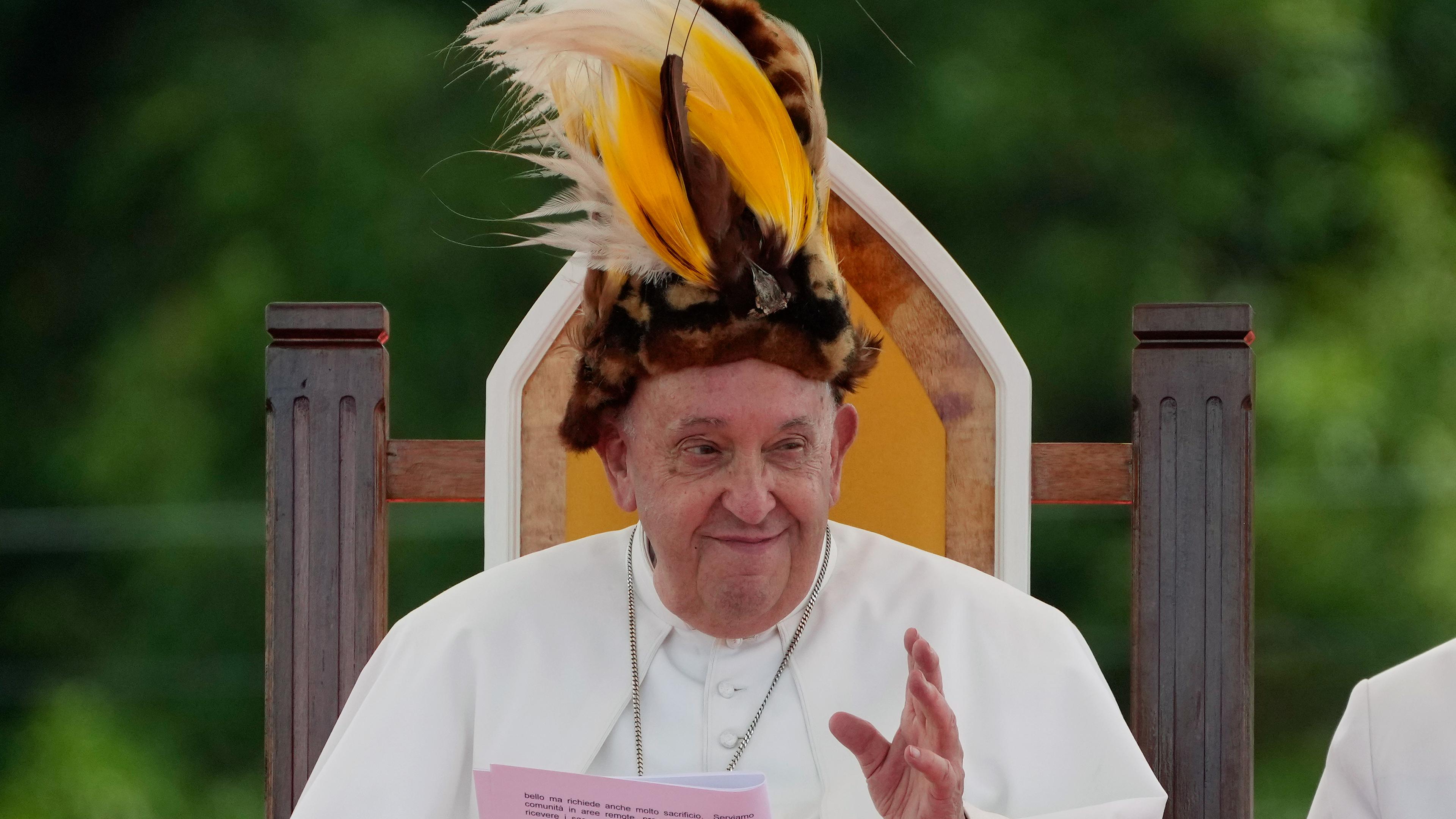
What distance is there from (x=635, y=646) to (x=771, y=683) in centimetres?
20

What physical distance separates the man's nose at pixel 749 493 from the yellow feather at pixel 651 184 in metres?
0.24

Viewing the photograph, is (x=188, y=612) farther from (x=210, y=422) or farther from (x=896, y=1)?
(x=896, y=1)

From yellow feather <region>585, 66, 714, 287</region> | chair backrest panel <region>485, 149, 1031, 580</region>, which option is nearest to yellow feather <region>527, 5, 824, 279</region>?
yellow feather <region>585, 66, 714, 287</region>

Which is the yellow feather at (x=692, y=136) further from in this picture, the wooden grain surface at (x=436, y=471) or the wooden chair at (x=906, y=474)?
the wooden grain surface at (x=436, y=471)

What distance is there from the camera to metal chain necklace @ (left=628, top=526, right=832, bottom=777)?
183 cm

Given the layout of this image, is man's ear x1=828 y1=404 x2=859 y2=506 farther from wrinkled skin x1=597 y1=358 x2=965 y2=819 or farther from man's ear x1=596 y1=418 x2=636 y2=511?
man's ear x1=596 y1=418 x2=636 y2=511

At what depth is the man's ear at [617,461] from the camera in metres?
1.90

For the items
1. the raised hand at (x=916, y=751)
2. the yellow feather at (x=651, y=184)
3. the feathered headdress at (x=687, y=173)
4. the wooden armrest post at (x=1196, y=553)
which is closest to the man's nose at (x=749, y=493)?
the feathered headdress at (x=687, y=173)

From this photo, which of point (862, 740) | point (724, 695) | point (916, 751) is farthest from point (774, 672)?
point (916, 751)

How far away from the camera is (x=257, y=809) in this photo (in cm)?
479

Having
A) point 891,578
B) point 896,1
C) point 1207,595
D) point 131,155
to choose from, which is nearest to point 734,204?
point 891,578

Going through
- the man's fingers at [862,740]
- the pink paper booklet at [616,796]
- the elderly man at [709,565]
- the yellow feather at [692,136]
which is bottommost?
the pink paper booklet at [616,796]

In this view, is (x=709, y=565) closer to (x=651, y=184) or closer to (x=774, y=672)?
(x=774, y=672)

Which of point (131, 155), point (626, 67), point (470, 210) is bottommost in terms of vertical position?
point (626, 67)
